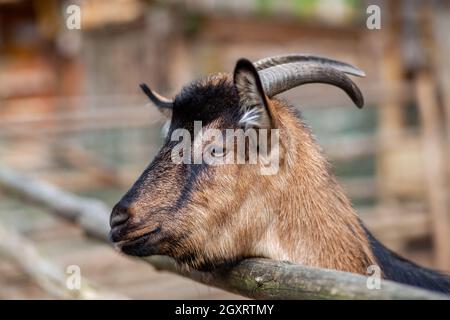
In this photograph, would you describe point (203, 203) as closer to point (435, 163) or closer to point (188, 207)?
point (188, 207)

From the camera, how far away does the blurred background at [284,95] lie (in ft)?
29.0

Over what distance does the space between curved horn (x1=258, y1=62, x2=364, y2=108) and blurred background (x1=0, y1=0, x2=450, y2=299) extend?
3.77 metres

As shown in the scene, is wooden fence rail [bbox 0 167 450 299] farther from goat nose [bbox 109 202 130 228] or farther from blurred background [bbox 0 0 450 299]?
blurred background [bbox 0 0 450 299]

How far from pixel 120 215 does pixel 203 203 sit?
0.30 m

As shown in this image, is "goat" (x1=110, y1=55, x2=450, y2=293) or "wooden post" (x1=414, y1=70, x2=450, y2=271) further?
"wooden post" (x1=414, y1=70, x2=450, y2=271)

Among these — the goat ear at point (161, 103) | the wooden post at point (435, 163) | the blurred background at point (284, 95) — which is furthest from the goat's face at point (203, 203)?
the wooden post at point (435, 163)

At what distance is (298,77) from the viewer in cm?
296

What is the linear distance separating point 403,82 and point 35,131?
Result: 5115 mm

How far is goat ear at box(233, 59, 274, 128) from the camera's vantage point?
9.21 ft

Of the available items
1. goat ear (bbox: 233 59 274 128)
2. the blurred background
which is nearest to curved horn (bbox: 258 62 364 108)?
goat ear (bbox: 233 59 274 128)

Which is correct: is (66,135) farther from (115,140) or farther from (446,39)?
(446,39)

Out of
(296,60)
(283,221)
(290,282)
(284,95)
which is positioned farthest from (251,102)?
(284,95)

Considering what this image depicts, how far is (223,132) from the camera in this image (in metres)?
2.89

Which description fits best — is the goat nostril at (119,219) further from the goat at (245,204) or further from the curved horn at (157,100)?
the curved horn at (157,100)
